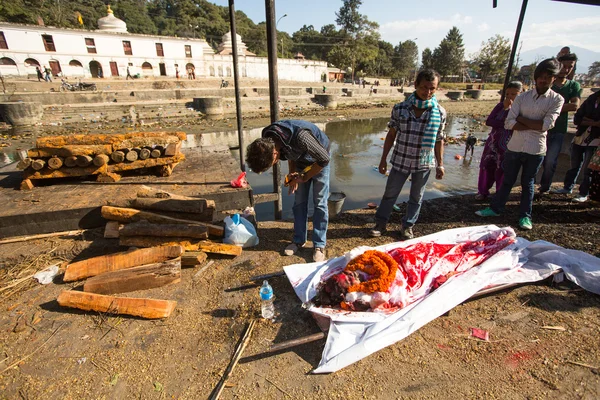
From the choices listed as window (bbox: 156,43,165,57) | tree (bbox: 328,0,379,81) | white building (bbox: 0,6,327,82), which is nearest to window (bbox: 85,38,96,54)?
white building (bbox: 0,6,327,82)

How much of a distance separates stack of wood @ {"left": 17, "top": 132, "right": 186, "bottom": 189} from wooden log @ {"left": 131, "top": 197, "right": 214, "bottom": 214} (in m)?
1.62

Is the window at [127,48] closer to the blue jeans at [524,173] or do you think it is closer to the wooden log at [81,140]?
the wooden log at [81,140]

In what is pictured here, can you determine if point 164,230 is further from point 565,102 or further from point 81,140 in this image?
point 565,102

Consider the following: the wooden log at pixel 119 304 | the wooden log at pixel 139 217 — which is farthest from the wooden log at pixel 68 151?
the wooden log at pixel 119 304

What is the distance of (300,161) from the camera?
3180 mm

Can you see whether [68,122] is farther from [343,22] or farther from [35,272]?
[343,22]

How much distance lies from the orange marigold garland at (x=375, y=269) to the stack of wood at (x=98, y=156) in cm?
394

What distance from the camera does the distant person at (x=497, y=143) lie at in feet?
14.1

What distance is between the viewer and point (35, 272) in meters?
3.17

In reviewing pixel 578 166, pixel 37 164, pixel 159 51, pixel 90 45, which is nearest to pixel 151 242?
pixel 37 164

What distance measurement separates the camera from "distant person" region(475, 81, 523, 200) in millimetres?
4293

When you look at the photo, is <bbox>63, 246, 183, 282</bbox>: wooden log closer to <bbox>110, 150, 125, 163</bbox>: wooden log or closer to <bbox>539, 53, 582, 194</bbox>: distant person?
<bbox>110, 150, 125, 163</bbox>: wooden log

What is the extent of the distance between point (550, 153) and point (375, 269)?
4.54 m

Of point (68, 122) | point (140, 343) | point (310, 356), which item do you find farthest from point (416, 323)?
point (68, 122)
